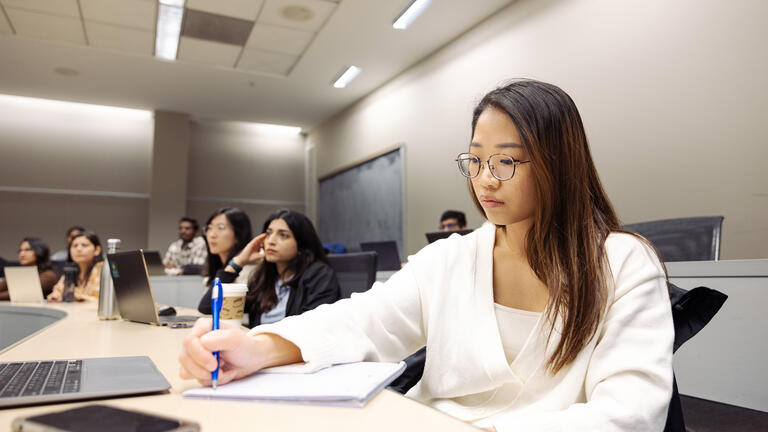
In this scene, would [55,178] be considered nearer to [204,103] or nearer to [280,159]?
[204,103]

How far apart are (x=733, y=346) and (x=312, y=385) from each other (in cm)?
134

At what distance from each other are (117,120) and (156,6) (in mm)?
3679

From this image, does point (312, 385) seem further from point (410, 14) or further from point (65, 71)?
point (65, 71)

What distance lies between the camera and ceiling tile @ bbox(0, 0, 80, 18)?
4.12 m

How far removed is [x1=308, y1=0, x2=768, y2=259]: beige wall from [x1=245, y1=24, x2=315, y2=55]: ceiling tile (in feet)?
4.98

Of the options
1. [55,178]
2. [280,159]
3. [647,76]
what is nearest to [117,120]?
[55,178]

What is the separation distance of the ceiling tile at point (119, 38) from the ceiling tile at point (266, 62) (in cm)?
92

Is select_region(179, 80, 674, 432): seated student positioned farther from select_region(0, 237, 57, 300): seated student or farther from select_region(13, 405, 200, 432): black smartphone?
select_region(0, 237, 57, 300): seated student

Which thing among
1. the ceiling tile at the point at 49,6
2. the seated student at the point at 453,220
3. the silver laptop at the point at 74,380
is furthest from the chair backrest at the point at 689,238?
the ceiling tile at the point at 49,6

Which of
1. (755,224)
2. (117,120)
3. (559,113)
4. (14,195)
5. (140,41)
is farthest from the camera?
(117,120)

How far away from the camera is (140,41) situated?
15.9 feet

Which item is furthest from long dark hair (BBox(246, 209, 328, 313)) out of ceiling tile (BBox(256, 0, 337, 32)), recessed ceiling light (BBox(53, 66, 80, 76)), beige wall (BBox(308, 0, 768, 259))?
recessed ceiling light (BBox(53, 66, 80, 76))

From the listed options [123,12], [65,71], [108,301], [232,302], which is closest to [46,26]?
[123,12]

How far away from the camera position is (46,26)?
14.9 ft
